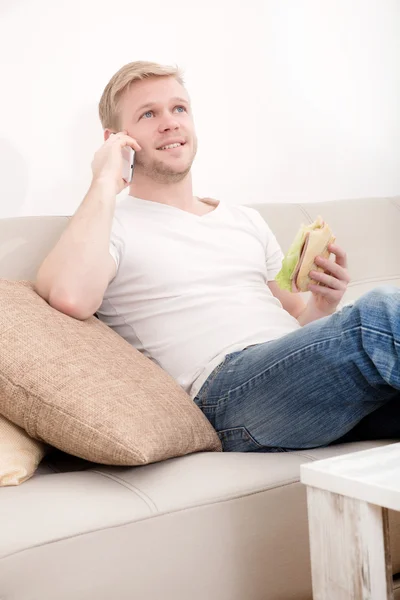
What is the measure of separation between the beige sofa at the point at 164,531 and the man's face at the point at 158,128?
783 mm

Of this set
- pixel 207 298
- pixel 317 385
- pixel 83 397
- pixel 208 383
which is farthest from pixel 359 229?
pixel 83 397

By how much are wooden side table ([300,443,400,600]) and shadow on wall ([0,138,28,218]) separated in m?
1.27

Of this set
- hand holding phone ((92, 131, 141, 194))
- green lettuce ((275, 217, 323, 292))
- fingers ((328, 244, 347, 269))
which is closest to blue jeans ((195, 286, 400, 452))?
green lettuce ((275, 217, 323, 292))

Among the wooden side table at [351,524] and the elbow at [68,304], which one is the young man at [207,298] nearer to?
the elbow at [68,304]

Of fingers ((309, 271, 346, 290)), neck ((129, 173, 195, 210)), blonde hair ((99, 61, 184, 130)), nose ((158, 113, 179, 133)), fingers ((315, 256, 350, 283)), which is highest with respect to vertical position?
blonde hair ((99, 61, 184, 130))

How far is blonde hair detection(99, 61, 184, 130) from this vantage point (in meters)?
1.96

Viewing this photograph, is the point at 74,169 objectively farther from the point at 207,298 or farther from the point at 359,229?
the point at 359,229

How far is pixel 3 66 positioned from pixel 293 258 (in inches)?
35.9

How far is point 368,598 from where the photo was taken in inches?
38.9

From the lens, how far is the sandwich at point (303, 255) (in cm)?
172

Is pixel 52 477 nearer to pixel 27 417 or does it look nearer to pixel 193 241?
pixel 27 417

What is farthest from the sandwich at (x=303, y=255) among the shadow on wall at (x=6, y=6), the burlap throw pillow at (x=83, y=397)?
the shadow on wall at (x=6, y=6)

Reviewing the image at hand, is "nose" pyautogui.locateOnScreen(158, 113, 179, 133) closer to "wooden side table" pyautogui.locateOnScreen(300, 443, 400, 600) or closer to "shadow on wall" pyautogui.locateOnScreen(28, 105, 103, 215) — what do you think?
"shadow on wall" pyautogui.locateOnScreen(28, 105, 103, 215)

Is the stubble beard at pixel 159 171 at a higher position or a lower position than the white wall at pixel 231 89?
lower
